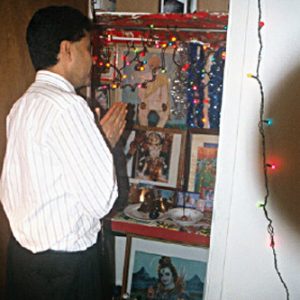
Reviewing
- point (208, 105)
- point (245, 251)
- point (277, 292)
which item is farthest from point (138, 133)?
point (277, 292)

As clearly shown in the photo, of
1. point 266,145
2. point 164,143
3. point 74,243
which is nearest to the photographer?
point 74,243

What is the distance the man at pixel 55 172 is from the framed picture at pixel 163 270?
634 mm

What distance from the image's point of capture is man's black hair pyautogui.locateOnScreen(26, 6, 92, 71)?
1161 mm

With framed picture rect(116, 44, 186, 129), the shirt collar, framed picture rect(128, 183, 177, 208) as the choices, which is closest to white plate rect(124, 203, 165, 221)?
framed picture rect(128, 183, 177, 208)

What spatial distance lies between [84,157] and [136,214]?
810 mm

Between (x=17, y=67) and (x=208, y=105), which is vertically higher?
(x=17, y=67)

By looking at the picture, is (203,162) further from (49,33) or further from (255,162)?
(49,33)

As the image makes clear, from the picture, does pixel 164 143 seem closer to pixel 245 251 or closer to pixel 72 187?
pixel 245 251

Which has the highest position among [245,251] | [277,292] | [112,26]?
[112,26]

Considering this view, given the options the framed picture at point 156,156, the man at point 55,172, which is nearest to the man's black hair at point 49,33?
the man at point 55,172

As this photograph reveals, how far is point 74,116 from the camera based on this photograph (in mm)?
1076

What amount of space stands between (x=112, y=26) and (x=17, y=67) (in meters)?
0.54

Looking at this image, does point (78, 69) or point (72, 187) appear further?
point (78, 69)

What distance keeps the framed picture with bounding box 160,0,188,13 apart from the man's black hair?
613mm
